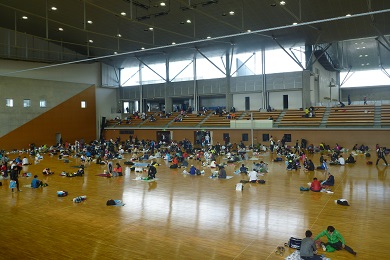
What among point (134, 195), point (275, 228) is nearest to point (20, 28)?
point (134, 195)

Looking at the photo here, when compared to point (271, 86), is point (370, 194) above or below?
below

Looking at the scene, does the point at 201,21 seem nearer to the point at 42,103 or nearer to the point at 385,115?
the point at 385,115

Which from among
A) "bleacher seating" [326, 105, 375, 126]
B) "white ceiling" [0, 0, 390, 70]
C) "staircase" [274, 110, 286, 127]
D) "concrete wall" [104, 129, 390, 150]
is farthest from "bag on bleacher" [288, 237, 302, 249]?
"staircase" [274, 110, 286, 127]

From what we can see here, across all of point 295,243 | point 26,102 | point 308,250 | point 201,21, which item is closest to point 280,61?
point 201,21

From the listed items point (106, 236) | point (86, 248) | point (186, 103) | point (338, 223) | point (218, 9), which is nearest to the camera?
point (86, 248)

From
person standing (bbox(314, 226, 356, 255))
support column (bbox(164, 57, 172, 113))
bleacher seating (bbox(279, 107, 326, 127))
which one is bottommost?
person standing (bbox(314, 226, 356, 255))

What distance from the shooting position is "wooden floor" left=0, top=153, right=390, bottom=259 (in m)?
7.56

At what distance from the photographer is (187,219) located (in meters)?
9.88

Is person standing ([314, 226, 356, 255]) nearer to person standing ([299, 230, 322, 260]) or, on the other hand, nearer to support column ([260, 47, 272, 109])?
person standing ([299, 230, 322, 260])

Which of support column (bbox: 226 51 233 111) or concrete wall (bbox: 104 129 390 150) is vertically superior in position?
support column (bbox: 226 51 233 111)

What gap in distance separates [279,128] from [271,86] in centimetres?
672

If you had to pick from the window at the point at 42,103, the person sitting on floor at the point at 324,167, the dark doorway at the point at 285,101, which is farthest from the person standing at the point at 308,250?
the window at the point at 42,103

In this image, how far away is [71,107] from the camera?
38125 mm

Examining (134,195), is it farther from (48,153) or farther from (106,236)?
(48,153)
